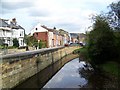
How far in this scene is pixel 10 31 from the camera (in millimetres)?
78375

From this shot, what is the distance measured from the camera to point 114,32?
36.9 m

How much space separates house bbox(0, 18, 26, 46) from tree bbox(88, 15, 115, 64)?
124ft

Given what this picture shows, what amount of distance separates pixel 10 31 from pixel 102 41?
46648 mm

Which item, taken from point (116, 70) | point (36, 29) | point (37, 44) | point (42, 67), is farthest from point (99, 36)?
point (36, 29)

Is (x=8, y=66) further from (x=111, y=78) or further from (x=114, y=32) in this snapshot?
(x=114, y=32)

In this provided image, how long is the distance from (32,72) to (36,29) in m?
70.8

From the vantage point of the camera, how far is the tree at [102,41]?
119 feet

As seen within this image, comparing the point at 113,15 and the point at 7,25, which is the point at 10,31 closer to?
the point at 7,25

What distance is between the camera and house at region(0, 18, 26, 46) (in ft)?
242

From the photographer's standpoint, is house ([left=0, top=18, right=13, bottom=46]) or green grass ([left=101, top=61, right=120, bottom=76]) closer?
green grass ([left=101, top=61, right=120, bottom=76])

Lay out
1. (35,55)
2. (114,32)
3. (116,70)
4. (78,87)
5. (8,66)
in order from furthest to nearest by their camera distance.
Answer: (114,32)
(35,55)
(116,70)
(78,87)
(8,66)

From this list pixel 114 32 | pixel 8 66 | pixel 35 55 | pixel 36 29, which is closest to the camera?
pixel 8 66

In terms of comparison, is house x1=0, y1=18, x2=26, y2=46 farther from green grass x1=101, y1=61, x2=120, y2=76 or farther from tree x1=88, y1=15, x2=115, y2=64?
green grass x1=101, y1=61, x2=120, y2=76

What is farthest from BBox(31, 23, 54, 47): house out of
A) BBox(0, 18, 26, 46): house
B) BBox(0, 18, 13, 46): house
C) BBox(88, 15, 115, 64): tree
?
BBox(88, 15, 115, 64): tree
